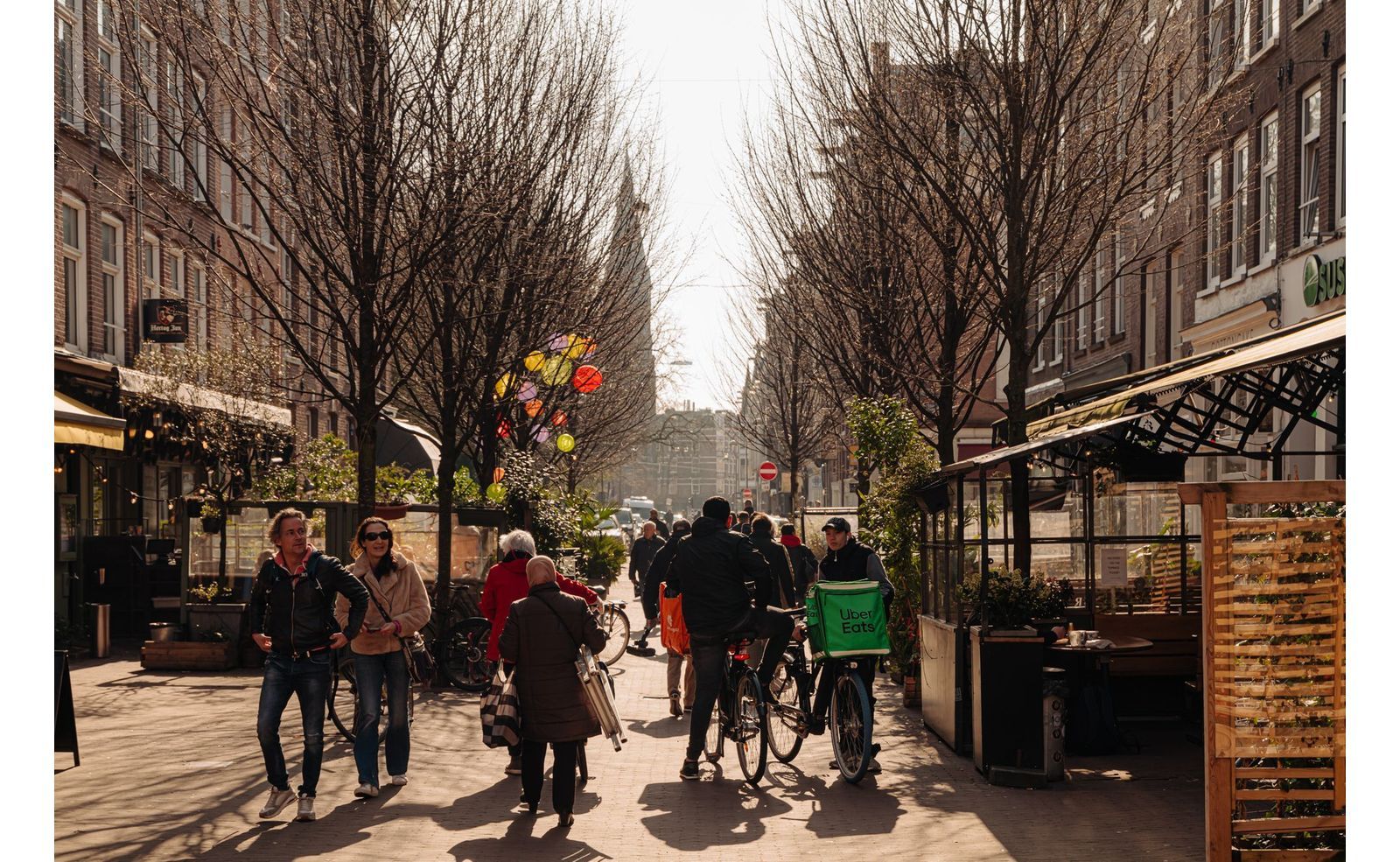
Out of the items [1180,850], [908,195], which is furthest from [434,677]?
[1180,850]

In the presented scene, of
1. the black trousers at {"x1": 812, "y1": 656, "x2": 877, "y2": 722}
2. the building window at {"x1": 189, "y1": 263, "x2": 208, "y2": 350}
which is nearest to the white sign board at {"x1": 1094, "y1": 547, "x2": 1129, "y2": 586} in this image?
the black trousers at {"x1": 812, "y1": 656, "x2": 877, "y2": 722}

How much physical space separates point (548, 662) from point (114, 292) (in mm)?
17755

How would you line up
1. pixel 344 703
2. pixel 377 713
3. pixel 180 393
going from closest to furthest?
pixel 377 713
pixel 344 703
pixel 180 393

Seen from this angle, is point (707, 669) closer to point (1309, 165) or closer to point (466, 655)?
point (466, 655)

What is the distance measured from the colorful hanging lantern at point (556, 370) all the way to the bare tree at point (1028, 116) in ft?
22.6

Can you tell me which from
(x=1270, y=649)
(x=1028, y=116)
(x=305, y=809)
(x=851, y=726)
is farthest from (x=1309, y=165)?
(x=305, y=809)

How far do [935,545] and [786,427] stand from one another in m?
28.1

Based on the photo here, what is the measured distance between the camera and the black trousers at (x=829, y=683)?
1065cm

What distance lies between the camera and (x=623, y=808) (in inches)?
375

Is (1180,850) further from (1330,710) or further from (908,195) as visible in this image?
(908,195)

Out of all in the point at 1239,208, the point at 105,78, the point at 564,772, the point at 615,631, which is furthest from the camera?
the point at 1239,208

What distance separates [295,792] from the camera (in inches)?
375

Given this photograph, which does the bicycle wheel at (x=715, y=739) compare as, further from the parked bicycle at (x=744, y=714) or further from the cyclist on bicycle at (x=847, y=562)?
the cyclist on bicycle at (x=847, y=562)

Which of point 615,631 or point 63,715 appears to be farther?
point 615,631
